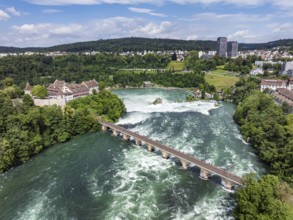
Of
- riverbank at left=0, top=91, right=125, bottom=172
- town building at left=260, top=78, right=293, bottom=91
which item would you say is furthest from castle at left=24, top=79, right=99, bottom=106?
town building at left=260, top=78, right=293, bottom=91

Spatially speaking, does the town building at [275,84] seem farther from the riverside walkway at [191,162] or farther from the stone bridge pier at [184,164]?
the stone bridge pier at [184,164]

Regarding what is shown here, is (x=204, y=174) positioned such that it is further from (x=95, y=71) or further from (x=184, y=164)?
(x=95, y=71)

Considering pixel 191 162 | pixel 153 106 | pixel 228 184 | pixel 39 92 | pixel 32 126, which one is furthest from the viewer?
pixel 153 106

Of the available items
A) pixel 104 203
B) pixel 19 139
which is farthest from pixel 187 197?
pixel 19 139

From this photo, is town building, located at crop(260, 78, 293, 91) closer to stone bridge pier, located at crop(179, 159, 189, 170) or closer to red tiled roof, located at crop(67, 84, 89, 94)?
red tiled roof, located at crop(67, 84, 89, 94)

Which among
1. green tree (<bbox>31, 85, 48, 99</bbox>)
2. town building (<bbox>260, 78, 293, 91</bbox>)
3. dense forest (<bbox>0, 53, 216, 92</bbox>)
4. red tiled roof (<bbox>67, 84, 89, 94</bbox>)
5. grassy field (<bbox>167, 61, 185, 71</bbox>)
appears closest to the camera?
green tree (<bbox>31, 85, 48, 99</bbox>)

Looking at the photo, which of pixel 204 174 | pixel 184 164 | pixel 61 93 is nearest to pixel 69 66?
pixel 61 93

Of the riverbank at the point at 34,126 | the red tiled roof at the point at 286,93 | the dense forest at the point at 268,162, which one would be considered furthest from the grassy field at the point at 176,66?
the riverbank at the point at 34,126
